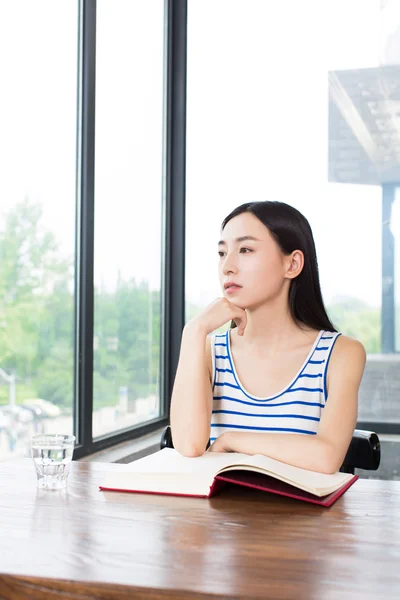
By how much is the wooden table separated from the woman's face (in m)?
0.61

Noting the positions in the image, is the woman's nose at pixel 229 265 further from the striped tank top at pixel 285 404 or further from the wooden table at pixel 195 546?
the wooden table at pixel 195 546

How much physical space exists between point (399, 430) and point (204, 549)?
8.84ft

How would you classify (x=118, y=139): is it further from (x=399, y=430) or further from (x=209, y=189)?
(x=399, y=430)

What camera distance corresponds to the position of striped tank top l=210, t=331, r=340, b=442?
1583 millimetres

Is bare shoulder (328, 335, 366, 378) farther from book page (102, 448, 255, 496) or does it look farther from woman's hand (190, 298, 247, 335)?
book page (102, 448, 255, 496)

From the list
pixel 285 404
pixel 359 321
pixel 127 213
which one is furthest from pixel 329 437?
pixel 359 321

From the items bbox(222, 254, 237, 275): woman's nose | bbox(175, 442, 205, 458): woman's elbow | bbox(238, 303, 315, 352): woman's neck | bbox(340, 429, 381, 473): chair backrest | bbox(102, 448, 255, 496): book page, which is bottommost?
bbox(340, 429, 381, 473): chair backrest

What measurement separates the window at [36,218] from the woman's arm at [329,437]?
3.07 feet

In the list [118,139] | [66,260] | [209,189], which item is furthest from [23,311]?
[209,189]

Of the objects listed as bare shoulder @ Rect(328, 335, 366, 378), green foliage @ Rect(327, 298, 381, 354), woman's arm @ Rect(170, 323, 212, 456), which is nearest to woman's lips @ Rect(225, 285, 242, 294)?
woman's arm @ Rect(170, 323, 212, 456)

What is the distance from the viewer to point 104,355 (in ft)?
9.18

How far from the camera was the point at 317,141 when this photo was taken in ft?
11.4

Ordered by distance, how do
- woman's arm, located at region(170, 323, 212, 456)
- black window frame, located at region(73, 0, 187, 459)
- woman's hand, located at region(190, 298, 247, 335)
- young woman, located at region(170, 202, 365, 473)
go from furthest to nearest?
black window frame, located at region(73, 0, 187, 459)
woman's hand, located at region(190, 298, 247, 335)
young woman, located at region(170, 202, 365, 473)
woman's arm, located at region(170, 323, 212, 456)

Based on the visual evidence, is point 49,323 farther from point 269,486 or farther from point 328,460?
point 269,486
